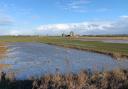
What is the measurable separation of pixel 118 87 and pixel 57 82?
2.94 meters

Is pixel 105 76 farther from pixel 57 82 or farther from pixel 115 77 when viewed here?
pixel 57 82

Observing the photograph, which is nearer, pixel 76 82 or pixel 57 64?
pixel 76 82

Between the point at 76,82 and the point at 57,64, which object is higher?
the point at 76,82

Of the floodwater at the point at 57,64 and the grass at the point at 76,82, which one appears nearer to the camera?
the grass at the point at 76,82

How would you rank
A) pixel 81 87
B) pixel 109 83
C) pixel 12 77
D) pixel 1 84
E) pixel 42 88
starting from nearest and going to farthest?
pixel 81 87 → pixel 42 88 → pixel 109 83 → pixel 1 84 → pixel 12 77

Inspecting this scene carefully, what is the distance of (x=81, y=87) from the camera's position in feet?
41.0

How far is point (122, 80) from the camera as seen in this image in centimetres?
1520

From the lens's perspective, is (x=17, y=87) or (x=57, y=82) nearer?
(x=57, y=82)

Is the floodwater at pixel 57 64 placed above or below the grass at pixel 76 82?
below

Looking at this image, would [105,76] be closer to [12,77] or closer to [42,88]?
[42,88]

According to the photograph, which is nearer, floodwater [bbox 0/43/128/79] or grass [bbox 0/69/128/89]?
grass [bbox 0/69/128/89]

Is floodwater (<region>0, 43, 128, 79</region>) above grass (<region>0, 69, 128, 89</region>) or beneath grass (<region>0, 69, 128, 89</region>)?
beneath

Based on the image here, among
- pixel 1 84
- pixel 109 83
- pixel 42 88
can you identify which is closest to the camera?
pixel 42 88

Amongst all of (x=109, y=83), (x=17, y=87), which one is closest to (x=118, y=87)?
(x=109, y=83)
